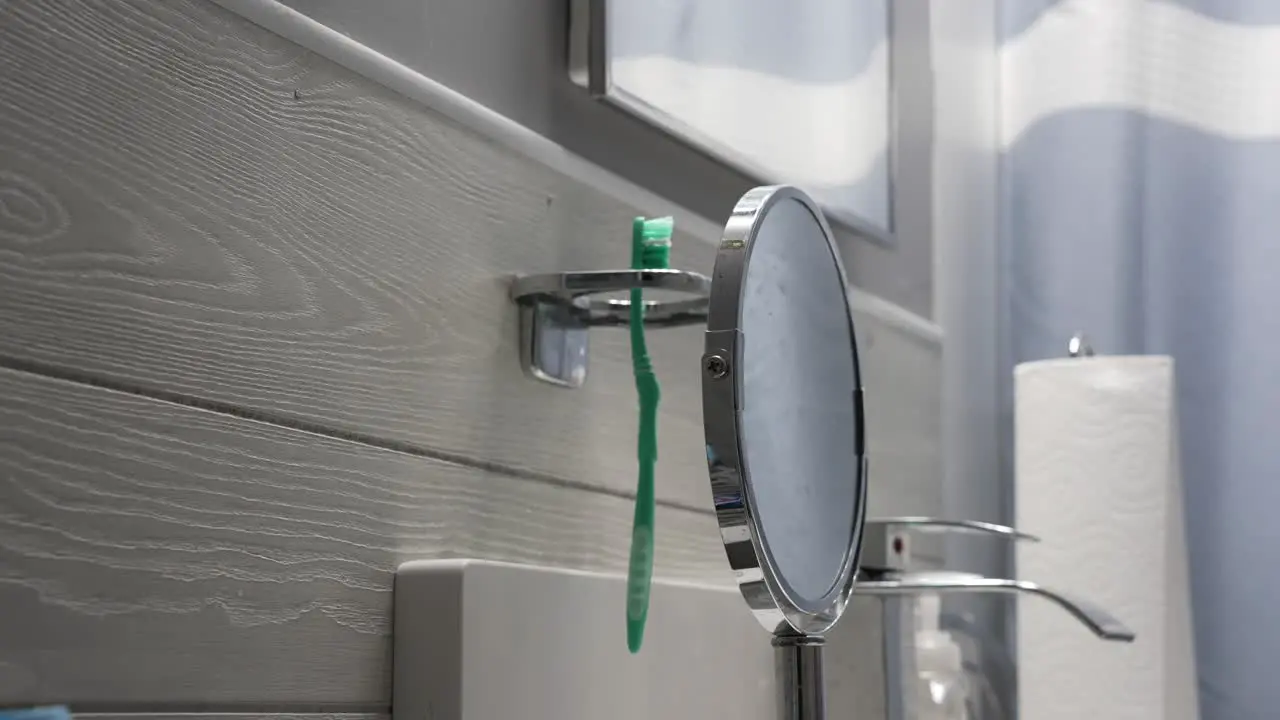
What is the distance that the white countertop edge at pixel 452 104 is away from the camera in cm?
55

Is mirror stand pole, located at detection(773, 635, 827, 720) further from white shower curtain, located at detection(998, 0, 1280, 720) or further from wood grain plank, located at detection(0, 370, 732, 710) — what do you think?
white shower curtain, located at detection(998, 0, 1280, 720)

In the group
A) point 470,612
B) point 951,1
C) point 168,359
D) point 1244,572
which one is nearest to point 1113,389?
point 1244,572

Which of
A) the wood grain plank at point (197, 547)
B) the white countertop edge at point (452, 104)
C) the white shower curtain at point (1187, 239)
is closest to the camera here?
the wood grain plank at point (197, 547)

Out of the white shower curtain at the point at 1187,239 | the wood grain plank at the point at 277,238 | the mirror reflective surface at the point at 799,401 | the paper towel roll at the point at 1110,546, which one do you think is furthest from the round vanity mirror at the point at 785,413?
the white shower curtain at the point at 1187,239

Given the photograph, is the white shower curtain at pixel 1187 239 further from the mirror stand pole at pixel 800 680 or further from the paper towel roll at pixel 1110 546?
the mirror stand pole at pixel 800 680

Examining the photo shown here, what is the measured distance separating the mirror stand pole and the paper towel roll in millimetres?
466

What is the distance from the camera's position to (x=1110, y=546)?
985mm

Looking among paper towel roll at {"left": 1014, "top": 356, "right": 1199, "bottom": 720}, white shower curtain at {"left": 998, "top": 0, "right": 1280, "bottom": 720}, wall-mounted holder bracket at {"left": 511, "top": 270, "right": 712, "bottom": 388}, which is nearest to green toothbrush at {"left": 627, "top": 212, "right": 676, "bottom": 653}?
wall-mounted holder bracket at {"left": 511, "top": 270, "right": 712, "bottom": 388}

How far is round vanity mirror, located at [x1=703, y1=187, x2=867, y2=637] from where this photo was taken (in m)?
0.53

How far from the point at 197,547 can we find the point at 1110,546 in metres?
0.68

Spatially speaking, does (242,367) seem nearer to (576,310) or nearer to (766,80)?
(576,310)

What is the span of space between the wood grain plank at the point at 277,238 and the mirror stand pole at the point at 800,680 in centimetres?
16

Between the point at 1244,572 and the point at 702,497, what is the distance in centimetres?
56

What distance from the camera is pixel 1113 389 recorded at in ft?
3.28
